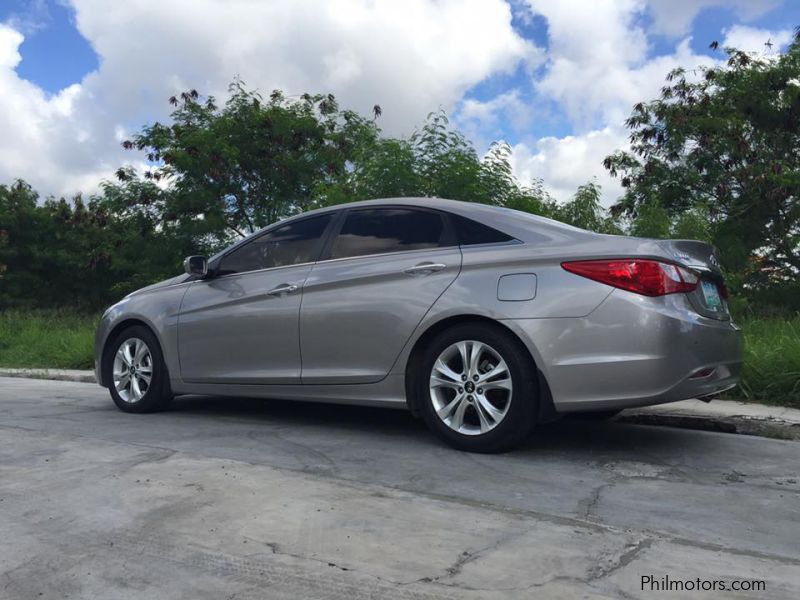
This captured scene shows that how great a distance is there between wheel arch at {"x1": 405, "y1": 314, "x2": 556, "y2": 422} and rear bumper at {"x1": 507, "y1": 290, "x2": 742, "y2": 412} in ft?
0.20

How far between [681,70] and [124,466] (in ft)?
50.6

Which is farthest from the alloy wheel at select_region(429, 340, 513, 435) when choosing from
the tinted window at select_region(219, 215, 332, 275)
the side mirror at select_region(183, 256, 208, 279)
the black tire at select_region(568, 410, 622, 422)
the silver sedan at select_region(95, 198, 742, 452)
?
the side mirror at select_region(183, 256, 208, 279)

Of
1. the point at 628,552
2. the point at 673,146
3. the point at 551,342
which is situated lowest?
the point at 628,552

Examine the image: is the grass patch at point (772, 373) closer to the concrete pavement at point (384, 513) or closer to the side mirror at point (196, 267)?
the concrete pavement at point (384, 513)

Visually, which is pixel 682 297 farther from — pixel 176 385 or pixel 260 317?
pixel 176 385

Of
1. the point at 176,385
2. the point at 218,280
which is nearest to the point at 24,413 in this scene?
the point at 176,385

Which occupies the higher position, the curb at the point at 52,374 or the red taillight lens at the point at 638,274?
the red taillight lens at the point at 638,274

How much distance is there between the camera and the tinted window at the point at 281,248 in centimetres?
568

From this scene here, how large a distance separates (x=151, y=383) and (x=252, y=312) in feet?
4.15

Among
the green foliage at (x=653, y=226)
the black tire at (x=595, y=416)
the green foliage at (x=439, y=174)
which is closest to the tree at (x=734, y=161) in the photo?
the green foliage at (x=653, y=226)

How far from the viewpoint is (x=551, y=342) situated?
4324 mm

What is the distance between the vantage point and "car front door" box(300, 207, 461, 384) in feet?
16.1

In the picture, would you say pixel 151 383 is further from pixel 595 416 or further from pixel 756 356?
pixel 756 356

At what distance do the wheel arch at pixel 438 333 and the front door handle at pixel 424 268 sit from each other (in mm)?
336
